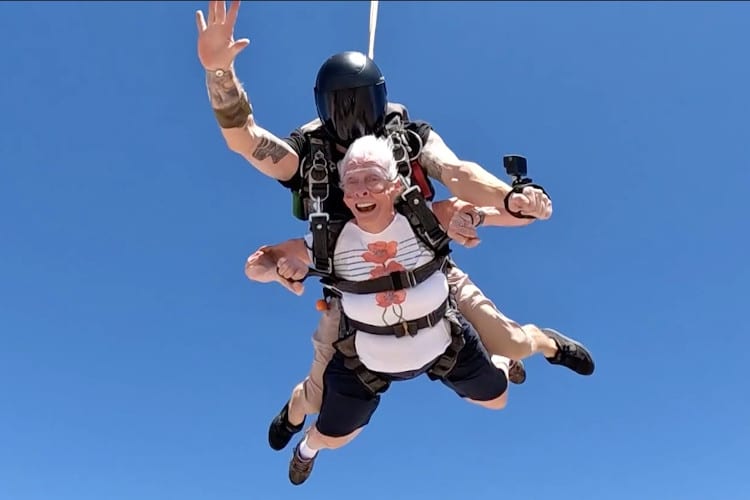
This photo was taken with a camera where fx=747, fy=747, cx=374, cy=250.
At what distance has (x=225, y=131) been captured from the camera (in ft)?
12.7

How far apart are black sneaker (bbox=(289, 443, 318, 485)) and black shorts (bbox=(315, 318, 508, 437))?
677mm

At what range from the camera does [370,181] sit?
3.85 metres

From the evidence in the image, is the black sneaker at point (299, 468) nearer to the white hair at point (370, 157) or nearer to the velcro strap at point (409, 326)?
the velcro strap at point (409, 326)

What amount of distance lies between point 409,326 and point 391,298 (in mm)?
201

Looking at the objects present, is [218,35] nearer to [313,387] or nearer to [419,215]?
[419,215]

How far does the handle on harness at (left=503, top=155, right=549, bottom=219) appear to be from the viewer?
141 inches

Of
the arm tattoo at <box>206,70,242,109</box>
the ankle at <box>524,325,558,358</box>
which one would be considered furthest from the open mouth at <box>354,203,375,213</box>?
the ankle at <box>524,325,558,358</box>

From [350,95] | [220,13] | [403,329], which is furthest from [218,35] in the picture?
[403,329]

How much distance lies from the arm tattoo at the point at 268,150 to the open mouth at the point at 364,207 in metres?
0.50

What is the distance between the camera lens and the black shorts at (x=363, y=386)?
4.52m

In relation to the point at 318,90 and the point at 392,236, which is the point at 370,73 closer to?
the point at 318,90

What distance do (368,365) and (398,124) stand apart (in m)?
1.40

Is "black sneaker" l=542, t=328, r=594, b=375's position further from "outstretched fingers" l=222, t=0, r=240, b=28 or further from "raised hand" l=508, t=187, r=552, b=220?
"outstretched fingers" l=222, t=0, r=240, b=28

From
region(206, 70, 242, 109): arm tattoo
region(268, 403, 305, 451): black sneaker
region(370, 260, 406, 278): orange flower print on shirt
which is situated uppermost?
region(206, 70, 242, 109): arm tattoo
